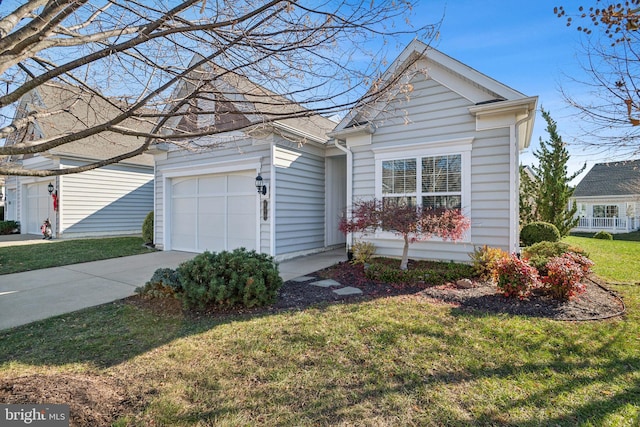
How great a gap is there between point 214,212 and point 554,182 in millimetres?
12732

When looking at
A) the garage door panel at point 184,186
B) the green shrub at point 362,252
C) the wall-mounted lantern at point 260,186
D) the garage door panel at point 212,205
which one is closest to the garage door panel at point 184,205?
the garage door panel at point 184,186

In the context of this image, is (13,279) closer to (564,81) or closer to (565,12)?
(565,12)

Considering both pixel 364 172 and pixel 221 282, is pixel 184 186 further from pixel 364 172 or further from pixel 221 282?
pixel 221 282

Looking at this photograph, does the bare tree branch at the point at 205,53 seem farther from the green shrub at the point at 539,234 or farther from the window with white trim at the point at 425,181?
the green shrub at the point at 539,234

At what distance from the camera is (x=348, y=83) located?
9.67 feet

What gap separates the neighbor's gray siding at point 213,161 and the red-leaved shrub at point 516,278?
5333 mm

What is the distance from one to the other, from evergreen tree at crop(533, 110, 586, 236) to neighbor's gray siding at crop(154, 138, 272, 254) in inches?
429

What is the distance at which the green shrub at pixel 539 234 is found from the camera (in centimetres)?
966

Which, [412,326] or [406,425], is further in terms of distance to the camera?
[412,326]

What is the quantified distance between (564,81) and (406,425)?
596cm

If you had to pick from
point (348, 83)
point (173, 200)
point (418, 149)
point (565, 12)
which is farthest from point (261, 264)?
point (173, 200)

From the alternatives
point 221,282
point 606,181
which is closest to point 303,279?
point 221,282

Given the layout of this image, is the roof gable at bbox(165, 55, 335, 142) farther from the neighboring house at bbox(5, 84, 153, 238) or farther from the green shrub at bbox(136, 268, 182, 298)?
the neighboring house at bbox(5, 84, 153, 238)

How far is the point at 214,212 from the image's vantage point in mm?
9758
